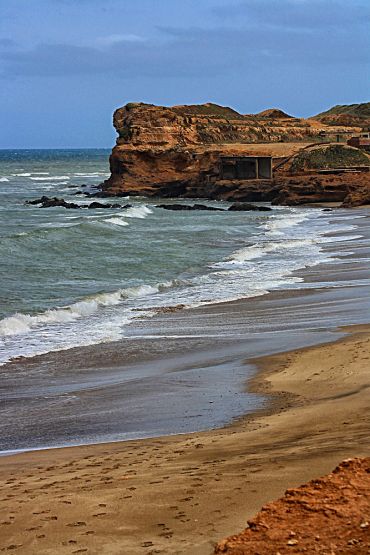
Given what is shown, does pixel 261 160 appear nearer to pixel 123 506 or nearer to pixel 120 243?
pixel 120 243

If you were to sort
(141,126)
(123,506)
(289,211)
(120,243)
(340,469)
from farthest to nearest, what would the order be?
(141,126)
(289,211)
(120,243)
(123,506)
(340,469)

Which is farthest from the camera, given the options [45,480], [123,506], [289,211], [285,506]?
[289,211]

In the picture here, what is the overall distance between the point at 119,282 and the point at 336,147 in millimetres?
43440

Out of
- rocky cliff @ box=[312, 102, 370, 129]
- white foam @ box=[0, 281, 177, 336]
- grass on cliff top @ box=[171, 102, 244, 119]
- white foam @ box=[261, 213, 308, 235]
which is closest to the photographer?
white foam @ box=[0, 281, 177, 336]

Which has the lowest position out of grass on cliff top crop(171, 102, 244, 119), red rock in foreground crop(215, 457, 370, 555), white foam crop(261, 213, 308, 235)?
red rock in foreground crop(215, 457, 370, 555)

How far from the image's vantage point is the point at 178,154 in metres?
65.1

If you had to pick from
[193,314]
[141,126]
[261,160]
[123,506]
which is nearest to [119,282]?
[193,314]

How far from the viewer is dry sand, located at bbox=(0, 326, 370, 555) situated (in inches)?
215

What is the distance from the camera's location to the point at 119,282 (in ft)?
75.7

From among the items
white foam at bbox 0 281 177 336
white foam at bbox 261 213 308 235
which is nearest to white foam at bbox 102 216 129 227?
white foam at bbox 261 213 308 235

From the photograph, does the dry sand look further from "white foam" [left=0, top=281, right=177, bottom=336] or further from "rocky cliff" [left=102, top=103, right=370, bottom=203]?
"rocky cliff" [left=102, top=103, right=370, bottom=203]

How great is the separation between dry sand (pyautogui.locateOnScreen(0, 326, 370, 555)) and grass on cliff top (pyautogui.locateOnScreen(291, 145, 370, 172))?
52388mm

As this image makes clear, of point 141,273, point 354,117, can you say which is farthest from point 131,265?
point 354,117

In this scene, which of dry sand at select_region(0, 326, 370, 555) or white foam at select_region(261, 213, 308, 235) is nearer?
dry sand at select_region(0, 326, 370, 555)
